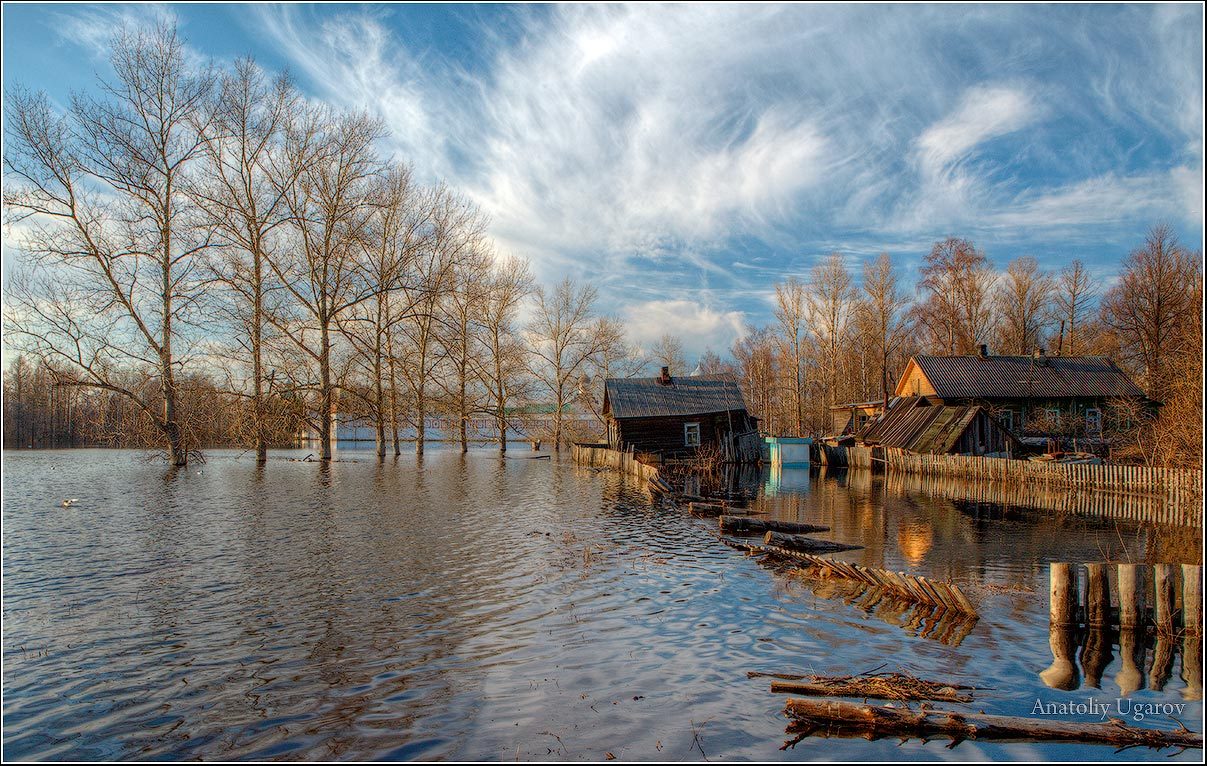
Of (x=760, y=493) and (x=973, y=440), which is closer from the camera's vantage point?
(x=760, y=493)

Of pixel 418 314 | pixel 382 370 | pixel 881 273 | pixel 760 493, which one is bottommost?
pixel 760 493

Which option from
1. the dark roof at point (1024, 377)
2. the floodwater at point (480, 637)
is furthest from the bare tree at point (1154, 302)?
the floodwater at point (480, 637)

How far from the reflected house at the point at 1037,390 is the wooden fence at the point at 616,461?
18157 millimetres

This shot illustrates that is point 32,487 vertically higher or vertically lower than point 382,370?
lower

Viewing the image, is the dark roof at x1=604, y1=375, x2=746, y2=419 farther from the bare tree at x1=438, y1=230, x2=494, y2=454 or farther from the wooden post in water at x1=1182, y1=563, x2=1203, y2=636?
the wooden post in water at x1=1182, y1=563, x2=1203, y2=636

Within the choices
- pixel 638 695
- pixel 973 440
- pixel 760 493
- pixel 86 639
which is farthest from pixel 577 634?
pixel 973 440

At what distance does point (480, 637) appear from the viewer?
862cm

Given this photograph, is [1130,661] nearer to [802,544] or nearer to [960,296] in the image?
[802,544]

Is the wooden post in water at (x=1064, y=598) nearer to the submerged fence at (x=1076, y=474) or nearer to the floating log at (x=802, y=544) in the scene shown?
the floating log at (x=802, y=544)

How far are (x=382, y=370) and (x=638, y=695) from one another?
40.7m

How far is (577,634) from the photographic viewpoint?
28.9 ft

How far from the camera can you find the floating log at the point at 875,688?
660 centimetres

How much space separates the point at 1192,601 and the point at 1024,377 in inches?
1460

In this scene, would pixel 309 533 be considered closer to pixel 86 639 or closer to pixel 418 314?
pixel 86 639
